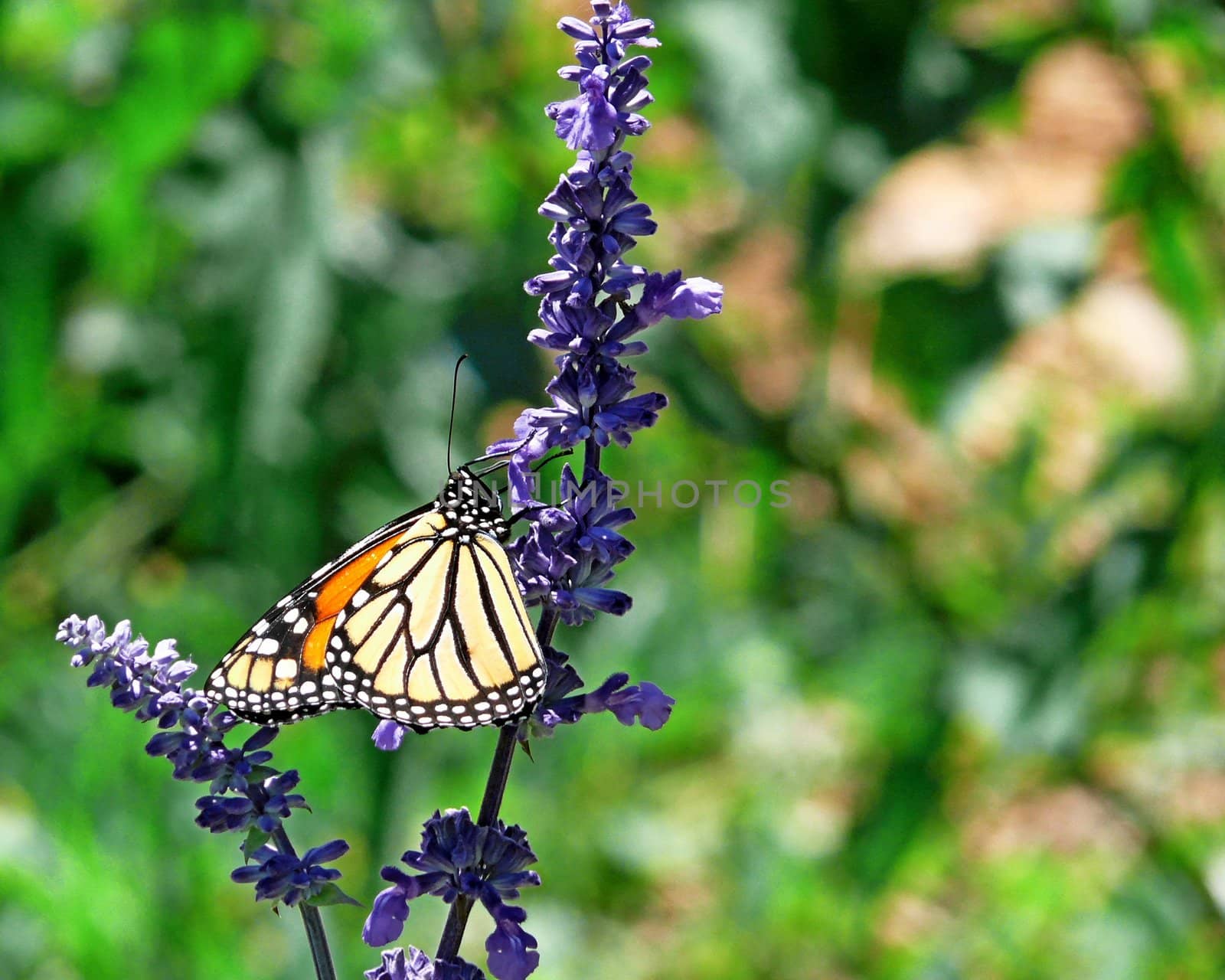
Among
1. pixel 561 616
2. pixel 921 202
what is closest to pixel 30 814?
pixel 561 616

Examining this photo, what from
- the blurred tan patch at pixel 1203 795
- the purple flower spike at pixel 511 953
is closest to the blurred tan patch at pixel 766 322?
the blurred tan patch at pixel 1203 795

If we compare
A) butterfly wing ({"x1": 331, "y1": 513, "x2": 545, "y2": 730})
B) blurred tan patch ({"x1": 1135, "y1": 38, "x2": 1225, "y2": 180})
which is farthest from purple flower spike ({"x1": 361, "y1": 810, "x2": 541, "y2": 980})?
blurred tan patch ({"x1": 1135, "y1": 38, "x2": 1225, "y2": 180})

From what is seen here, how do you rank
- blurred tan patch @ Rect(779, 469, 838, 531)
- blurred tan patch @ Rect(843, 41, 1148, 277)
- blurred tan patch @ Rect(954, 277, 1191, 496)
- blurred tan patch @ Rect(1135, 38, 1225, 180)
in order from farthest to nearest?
blurred tan patch @ Rect(843, 41, 1148, 277), blurred tan patch @ Rect(954, 277, 1191, 496), blurred tan patch @ Rect(779, 469, 838, 531), blurred tan patch @ Rect(1135, 38, 1225, 180)

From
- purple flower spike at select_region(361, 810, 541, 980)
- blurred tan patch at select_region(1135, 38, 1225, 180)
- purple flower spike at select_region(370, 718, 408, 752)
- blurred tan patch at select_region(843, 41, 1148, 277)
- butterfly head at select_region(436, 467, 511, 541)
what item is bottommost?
purple flower spike at select_region(361, 810, 541, 980)

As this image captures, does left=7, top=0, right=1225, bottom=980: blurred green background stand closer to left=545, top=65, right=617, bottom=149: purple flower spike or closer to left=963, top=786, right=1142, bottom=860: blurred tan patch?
left=963, top=786, right=1142, bottom=860: blurred tan patch

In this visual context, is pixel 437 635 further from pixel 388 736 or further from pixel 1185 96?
pixel 1185 96

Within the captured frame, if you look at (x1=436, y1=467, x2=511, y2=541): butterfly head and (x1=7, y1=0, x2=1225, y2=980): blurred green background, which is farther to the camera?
(x1=7, y1=0, x2=1225, y2=980): blurred green background

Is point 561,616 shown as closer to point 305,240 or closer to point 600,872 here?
point 305,240
